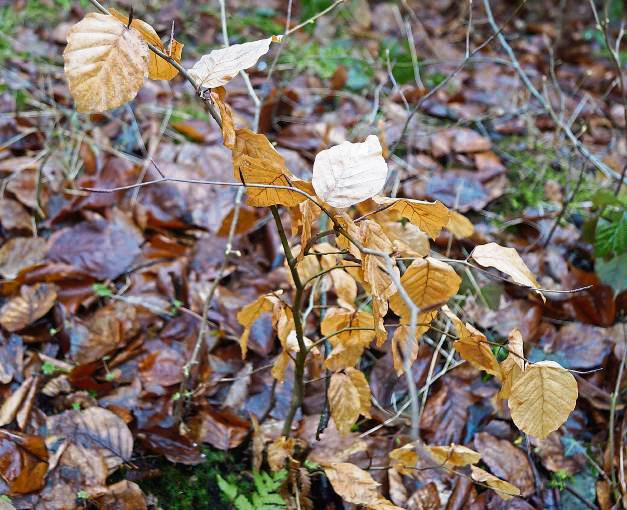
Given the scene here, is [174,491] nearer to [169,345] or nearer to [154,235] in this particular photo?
[169,345]

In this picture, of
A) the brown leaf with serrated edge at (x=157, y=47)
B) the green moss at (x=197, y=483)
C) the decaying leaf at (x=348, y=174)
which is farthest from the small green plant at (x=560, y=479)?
the brown leaf with serrated edge at (x=157, y=47)

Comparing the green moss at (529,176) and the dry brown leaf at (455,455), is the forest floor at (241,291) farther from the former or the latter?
the dry brown leaf at (455,455)

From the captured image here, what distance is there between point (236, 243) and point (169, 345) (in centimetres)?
48

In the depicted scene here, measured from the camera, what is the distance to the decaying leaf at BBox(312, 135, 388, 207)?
907mm

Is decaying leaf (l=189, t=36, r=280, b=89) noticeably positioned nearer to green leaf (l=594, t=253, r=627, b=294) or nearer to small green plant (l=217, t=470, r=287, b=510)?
small green plant (l=217, t=470, r=287, b=510)

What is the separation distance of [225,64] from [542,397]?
773 millimetres

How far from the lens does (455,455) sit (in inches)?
52.0

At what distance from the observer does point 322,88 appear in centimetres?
323

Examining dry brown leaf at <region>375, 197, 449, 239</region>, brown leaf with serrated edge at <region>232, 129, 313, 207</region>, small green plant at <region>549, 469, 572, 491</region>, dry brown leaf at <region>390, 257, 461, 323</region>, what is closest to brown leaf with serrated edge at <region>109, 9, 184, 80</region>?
brown leaf with serrated edge at <region>232, 129, 313, 207</region>

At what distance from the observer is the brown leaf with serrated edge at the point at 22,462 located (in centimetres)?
136

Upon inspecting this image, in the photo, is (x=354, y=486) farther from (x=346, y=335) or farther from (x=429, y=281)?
(x=429, y=281)

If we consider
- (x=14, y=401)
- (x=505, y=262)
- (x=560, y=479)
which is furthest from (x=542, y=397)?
(x=14, y=401)

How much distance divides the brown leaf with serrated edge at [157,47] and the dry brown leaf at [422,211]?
40 cm

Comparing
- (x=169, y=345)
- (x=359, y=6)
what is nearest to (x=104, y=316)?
(x=169, y=345)
